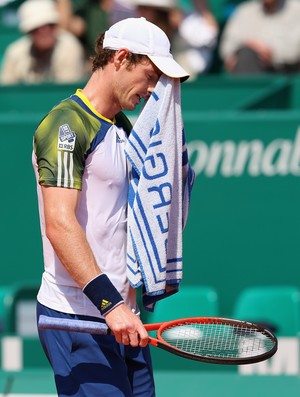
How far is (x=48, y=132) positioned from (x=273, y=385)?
2560 millimetres

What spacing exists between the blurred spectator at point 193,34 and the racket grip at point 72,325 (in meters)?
4.71

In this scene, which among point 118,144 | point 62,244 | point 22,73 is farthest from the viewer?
point 22,73

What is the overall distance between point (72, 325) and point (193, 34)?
A: 5360 millimetres

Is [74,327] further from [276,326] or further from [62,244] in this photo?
[276,326]

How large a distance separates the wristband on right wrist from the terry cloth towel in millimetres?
232

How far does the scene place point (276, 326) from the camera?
5773 millimetres

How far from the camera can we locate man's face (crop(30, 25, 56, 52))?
781 centimetres

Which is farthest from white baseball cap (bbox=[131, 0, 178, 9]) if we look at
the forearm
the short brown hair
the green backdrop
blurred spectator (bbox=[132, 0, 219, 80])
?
the forearm

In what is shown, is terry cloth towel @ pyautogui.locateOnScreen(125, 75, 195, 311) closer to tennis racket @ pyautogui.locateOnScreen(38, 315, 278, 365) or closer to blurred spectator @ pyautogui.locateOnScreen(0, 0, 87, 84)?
tennis racket @ pyautogui.locateOnScreen(38, 315, 278, 365)

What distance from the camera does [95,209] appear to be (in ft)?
10.8

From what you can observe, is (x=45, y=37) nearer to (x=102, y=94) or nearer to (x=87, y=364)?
(x=102, y=94)

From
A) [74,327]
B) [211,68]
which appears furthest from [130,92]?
[211,68]

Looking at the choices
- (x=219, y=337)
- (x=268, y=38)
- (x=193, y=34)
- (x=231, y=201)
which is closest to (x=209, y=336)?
(x=219, y=337)

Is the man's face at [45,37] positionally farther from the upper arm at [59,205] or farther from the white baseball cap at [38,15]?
the upper arm at [59,205]
